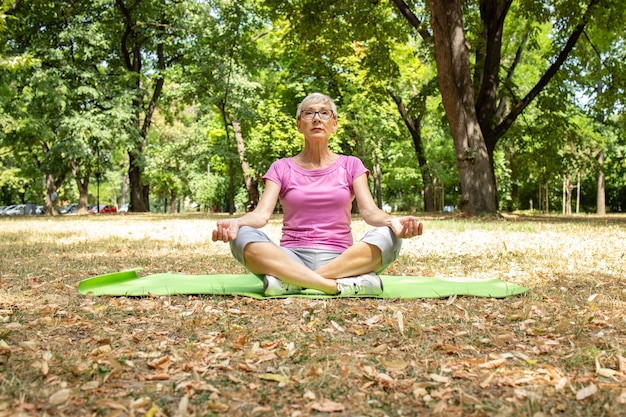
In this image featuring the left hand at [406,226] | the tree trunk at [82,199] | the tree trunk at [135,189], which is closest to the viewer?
the left hand at [406,226]

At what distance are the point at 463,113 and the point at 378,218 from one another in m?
10.6

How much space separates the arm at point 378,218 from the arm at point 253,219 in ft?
2.10

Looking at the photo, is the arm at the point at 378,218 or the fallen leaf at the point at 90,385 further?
the arm at the point at 378,218

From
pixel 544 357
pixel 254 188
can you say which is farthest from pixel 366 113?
pixel 544 357

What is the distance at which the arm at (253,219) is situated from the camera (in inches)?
153

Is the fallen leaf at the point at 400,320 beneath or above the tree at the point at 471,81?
beneath

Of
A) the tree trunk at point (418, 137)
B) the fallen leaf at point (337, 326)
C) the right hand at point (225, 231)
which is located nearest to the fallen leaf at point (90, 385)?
the fallen leaf at point (337, 326)

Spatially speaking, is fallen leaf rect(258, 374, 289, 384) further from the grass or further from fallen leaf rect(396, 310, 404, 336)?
fallen leaf rect(396, 310, 404, 336)

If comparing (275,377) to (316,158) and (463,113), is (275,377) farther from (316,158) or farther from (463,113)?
(463,113)

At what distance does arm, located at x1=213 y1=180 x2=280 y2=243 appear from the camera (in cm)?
388

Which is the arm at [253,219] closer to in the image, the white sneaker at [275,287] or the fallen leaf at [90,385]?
the white sneaker at [275,287]

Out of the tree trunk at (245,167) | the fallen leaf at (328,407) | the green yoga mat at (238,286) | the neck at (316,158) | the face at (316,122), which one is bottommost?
the fallen leaf at (328,407)

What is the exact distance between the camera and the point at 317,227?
4371 mm

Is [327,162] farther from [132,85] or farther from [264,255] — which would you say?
[132,85]
